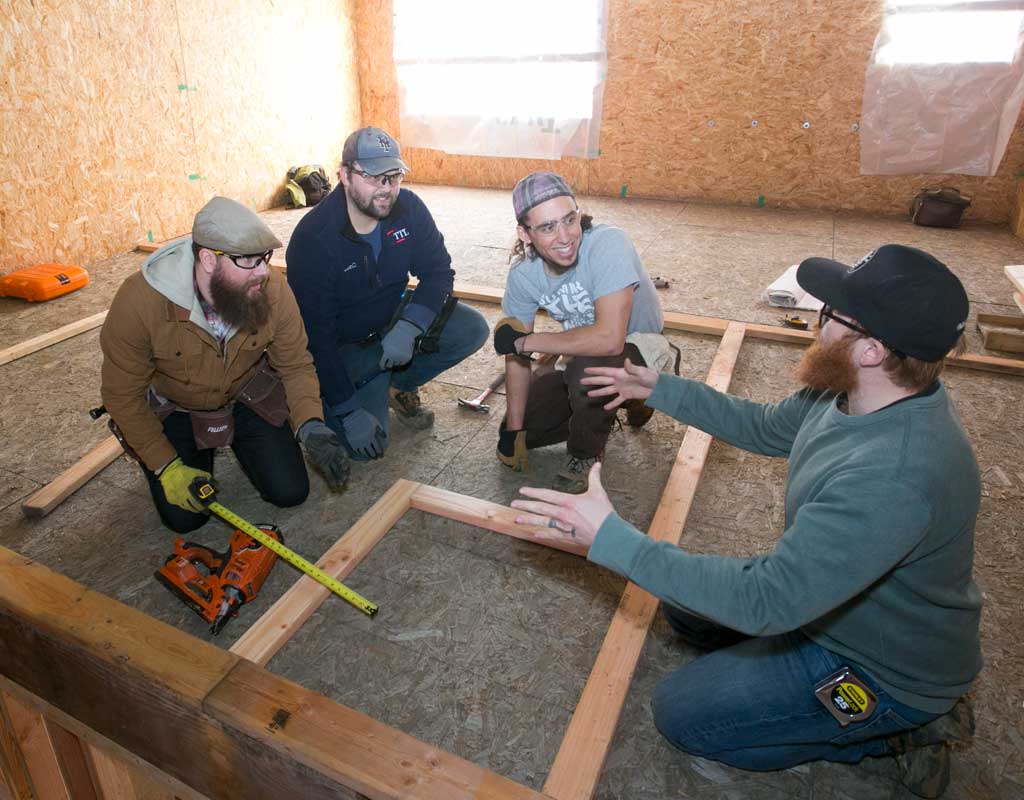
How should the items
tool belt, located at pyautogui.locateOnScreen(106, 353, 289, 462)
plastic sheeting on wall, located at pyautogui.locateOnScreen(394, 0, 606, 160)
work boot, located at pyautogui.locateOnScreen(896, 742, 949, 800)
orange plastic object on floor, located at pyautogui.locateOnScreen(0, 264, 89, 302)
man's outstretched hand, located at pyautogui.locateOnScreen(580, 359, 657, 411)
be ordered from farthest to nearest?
1. plastic sheeting on wall, located at pyautogui.locateOnScreen(394, 0, 606, 160)
2. orange plastic object on floor, located at pyautogui.locateOnScreen(0, 264, 89, 302)
3. tool belt, located at pyautogui.locateOnScreen(106, 353, 289, 462)
4. man's outstretched hand, located at pyautogui.locateOnScreen(580, 359, 657, 411)
5. work boot, located at pyautogui.locateOnScreen(896, 742, 949, 800)

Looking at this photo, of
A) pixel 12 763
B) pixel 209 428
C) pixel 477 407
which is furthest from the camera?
pixel 477 407

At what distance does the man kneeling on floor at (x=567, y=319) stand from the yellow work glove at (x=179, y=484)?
1.30 metres

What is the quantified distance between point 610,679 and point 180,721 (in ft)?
3.85

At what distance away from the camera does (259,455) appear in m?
2.81

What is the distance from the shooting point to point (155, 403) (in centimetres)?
267

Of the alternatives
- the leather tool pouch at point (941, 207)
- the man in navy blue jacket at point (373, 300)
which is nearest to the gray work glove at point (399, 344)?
the man in navy blue jacket at point (373, 300)

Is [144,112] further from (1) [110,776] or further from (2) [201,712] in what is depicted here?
(2) [201,712]

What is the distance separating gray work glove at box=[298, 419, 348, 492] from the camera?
2754 mm

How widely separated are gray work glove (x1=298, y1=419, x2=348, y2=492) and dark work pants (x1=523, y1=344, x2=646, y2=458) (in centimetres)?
84

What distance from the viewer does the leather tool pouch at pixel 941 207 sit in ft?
22.0

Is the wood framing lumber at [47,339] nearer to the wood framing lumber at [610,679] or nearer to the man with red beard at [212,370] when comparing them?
the man with red beard at [212,370]

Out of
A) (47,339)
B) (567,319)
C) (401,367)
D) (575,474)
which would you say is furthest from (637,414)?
(47,339)

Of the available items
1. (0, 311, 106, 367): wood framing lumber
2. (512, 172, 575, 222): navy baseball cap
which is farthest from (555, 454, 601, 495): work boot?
(0, 311, 106, 367): wood framing lumber

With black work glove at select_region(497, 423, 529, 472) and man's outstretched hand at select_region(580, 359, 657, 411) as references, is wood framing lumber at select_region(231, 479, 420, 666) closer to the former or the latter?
black work glove at select_region(497, 423, 529, 472)
